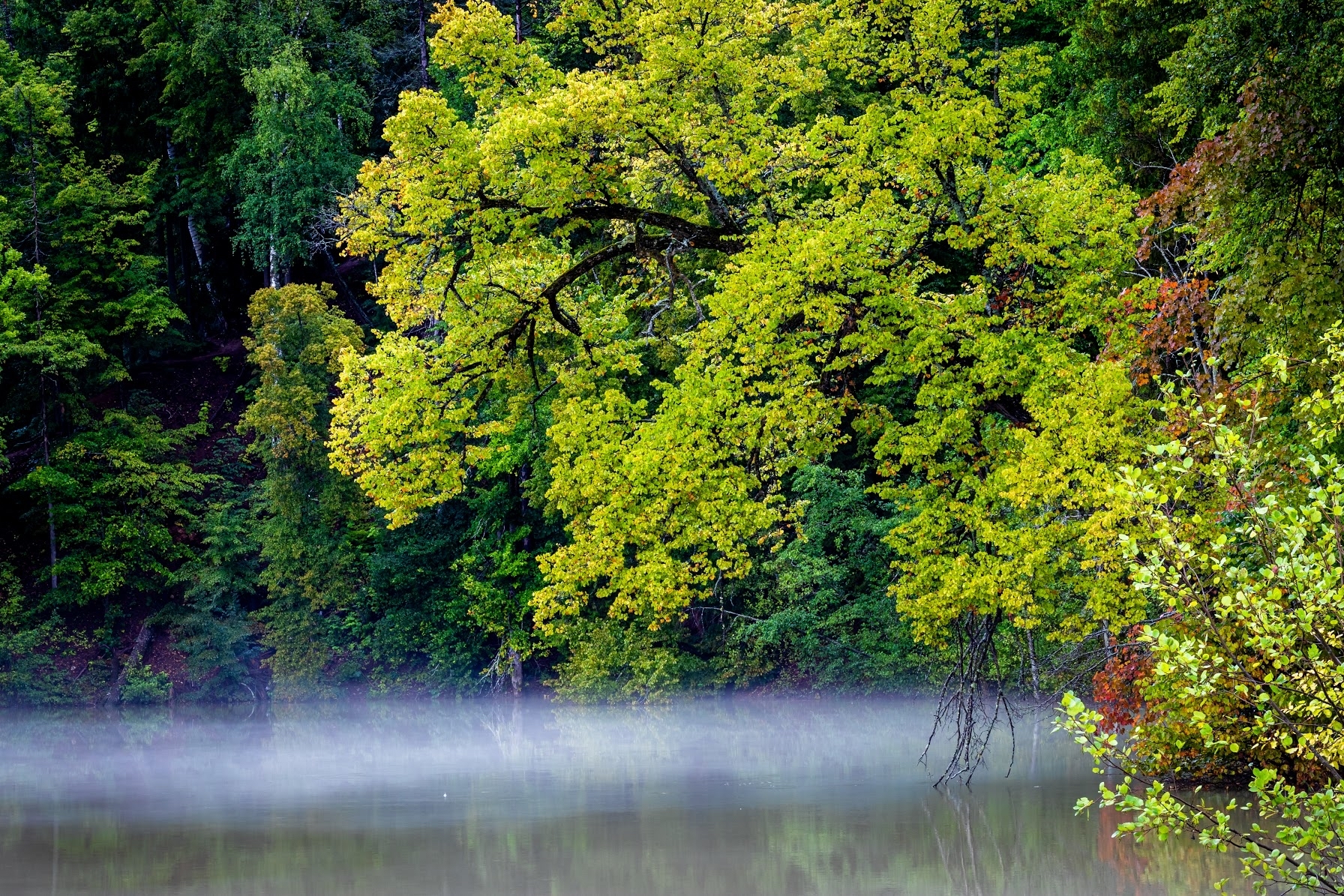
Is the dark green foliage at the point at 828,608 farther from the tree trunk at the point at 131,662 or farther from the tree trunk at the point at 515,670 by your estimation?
the tree trunk at the point at 131,662

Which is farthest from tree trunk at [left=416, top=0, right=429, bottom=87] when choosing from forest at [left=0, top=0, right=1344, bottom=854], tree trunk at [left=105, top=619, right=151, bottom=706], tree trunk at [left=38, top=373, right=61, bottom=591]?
tree trunk at [left=105, top=619, right=151, bottom=706]

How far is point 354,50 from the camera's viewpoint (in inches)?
1341

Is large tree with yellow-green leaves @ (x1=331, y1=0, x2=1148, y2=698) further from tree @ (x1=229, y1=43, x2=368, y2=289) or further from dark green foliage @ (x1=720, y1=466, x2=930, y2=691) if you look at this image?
tree @ (x1=229, y1=43, x2=368, y2=289)

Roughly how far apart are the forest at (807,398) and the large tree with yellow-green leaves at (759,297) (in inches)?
2.1

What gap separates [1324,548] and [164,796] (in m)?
16.7

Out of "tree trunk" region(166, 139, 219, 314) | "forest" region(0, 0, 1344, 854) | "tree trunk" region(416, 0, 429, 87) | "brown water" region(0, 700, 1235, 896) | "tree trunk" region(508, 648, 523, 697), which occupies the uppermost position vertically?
"tree trunk" region(416, 0, 429, 87)

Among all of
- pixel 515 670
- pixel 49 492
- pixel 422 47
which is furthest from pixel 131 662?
pixel 422 47

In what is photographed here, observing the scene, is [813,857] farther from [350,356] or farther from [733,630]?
[733,630]

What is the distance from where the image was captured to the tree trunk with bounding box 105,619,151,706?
28078 mm

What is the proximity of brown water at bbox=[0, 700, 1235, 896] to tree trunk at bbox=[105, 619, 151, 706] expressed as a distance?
186cm

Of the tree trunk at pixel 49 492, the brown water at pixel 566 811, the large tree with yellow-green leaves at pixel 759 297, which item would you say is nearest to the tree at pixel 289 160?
the tree trunk at pixel 49 492

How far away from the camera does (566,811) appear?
16.2 metres

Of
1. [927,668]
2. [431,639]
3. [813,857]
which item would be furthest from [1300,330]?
[431,639]

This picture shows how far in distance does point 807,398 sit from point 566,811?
20.7ft
